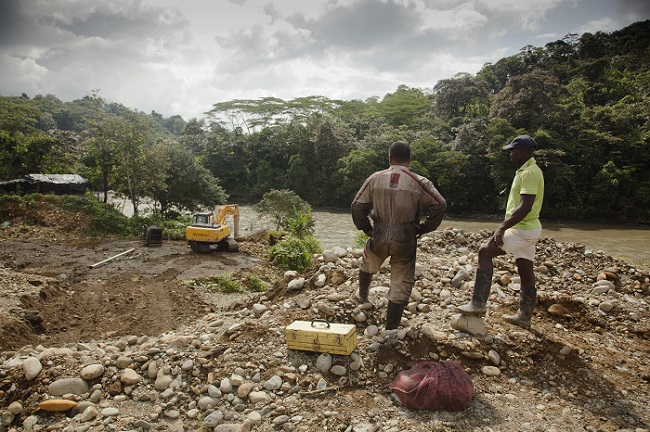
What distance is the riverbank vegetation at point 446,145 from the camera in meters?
19.2

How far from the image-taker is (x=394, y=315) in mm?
3688

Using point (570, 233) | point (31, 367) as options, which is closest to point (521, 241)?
point (31, 367)

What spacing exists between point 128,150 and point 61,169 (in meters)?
6.42

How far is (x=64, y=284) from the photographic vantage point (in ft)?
28.1

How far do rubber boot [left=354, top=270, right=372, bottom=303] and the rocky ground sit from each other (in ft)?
0.38

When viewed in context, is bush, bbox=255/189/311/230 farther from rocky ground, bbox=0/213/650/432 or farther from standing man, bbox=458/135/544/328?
standing man, bbox=458/135/544/328

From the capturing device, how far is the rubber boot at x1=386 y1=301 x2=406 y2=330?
12.0 feet

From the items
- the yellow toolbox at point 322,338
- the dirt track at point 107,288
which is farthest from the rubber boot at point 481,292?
the dirt track at point 107,288

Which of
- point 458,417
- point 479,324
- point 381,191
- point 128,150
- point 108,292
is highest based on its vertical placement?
point 128,150

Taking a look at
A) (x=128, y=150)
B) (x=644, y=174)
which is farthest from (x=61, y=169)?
(x=644, y=174)

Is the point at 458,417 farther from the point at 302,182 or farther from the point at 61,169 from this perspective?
the point at 302,182

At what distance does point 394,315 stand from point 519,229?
1.31 meters

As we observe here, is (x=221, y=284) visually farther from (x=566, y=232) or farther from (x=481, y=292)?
(x=566, y=232)

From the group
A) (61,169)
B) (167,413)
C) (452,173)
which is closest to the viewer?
(167,413)
